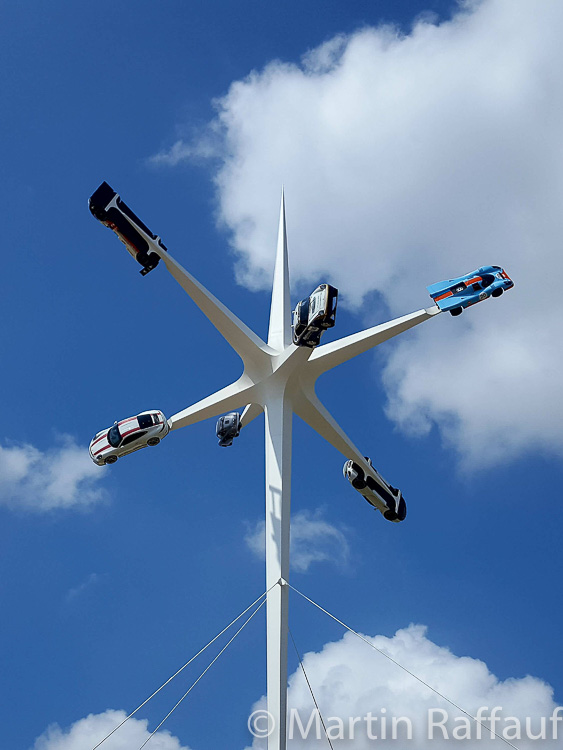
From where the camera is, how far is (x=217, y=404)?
23641 mm

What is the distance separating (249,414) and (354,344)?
423 centimetres

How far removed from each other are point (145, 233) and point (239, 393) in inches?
190

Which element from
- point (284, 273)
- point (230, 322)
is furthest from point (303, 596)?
point (284, 273)

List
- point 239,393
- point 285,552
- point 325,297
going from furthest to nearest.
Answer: point 239,393, point 285,552, point 325,297

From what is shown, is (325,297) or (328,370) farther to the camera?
(328,370)

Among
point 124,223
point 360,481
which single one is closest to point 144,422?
point 124,223

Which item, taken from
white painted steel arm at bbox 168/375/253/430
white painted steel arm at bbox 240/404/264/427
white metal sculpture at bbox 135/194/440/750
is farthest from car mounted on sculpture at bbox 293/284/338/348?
white painted steel arm at bbox 240/404/264/427

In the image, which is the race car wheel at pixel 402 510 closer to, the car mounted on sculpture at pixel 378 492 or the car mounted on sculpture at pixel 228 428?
the car mounted on sculpture at pixel 378 492

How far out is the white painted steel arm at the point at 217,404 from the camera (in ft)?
76.8

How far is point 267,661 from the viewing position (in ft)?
67.9

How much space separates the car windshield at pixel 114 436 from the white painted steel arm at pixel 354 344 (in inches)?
207

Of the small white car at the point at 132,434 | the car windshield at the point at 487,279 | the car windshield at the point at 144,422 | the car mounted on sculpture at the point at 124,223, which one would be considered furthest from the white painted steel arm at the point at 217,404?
the car windshield at the point at 487,279

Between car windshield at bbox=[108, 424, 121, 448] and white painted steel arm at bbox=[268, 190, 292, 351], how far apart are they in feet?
15.7

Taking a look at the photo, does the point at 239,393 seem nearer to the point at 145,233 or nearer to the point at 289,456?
the point at 289,456
